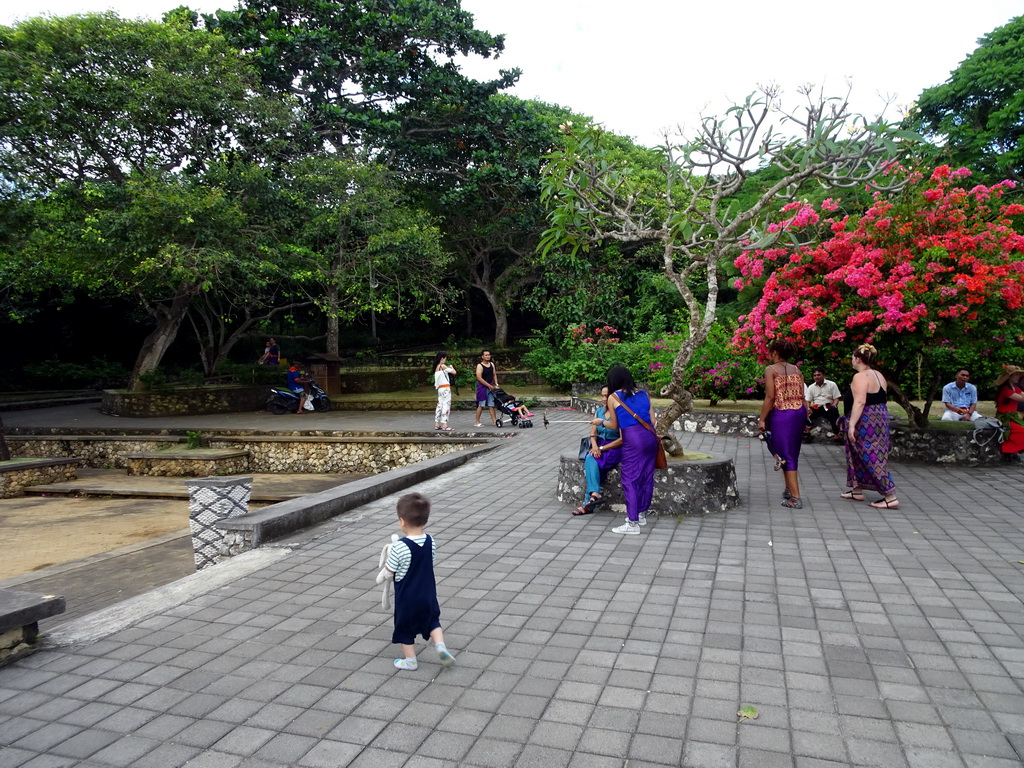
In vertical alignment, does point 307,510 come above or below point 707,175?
below

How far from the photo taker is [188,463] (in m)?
14.2

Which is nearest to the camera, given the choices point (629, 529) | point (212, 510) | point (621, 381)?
point (629, 529)

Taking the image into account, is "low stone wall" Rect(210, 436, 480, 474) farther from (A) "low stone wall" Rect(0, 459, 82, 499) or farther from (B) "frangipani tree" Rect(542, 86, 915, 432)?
(B) "frangipani tree" Rect(542, 86, 915, 432)

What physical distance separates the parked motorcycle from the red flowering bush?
41.5 feet

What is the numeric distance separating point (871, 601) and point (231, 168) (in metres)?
17.5

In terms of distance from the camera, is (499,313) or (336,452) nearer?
(336,452)

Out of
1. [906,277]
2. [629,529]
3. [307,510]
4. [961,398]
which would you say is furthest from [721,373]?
[307,510]

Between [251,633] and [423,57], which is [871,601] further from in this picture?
[423,57]

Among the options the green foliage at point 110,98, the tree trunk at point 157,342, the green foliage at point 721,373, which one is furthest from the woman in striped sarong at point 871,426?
the tree trunk at point 157,342

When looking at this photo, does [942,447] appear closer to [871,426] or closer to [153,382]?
[871,426]

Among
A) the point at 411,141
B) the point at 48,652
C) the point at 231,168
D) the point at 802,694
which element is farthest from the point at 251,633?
the point at 411,141

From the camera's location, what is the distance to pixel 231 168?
57.7 feet

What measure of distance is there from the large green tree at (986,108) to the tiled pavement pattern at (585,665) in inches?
678

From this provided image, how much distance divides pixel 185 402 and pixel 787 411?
1703 centimetres
